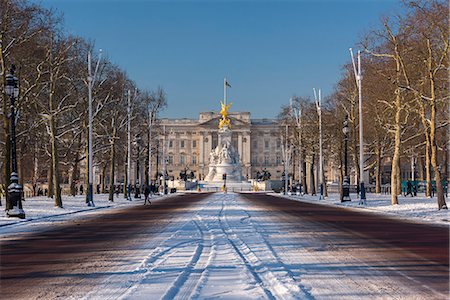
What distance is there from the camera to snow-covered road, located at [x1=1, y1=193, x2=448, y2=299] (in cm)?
1007

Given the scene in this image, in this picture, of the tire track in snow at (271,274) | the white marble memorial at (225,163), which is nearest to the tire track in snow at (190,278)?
the tire track in snow at (271,274)

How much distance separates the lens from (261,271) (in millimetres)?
12297

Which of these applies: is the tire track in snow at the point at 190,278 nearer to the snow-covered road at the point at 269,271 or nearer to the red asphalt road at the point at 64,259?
the snow-covered road at the point at 269,271

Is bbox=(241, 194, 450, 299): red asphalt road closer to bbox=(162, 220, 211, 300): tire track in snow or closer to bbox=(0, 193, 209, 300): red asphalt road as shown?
bbox=(162, 220, 211, 300): tire track in snow

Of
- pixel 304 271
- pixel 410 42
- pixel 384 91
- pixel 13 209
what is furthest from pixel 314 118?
pixel 304 271

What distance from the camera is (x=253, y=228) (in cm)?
2317

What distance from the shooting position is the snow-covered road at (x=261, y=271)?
1007 cm

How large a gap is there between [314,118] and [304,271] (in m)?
65.0

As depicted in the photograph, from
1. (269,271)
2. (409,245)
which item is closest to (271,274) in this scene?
(269,271)

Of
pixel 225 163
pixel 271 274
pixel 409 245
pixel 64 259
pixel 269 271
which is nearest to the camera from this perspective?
pixel 271 274

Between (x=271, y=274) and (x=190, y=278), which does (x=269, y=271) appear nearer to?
(x=271, y=274)

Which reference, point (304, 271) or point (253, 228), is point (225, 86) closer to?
point (253, 228)

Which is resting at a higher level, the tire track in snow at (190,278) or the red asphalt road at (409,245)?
the tire track in snow at (190,278)

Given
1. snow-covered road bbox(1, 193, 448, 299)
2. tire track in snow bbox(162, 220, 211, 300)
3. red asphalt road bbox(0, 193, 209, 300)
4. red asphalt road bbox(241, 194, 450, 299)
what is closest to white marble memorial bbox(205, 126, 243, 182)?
red asphalt road bbox(241, 194, 450, 299)
